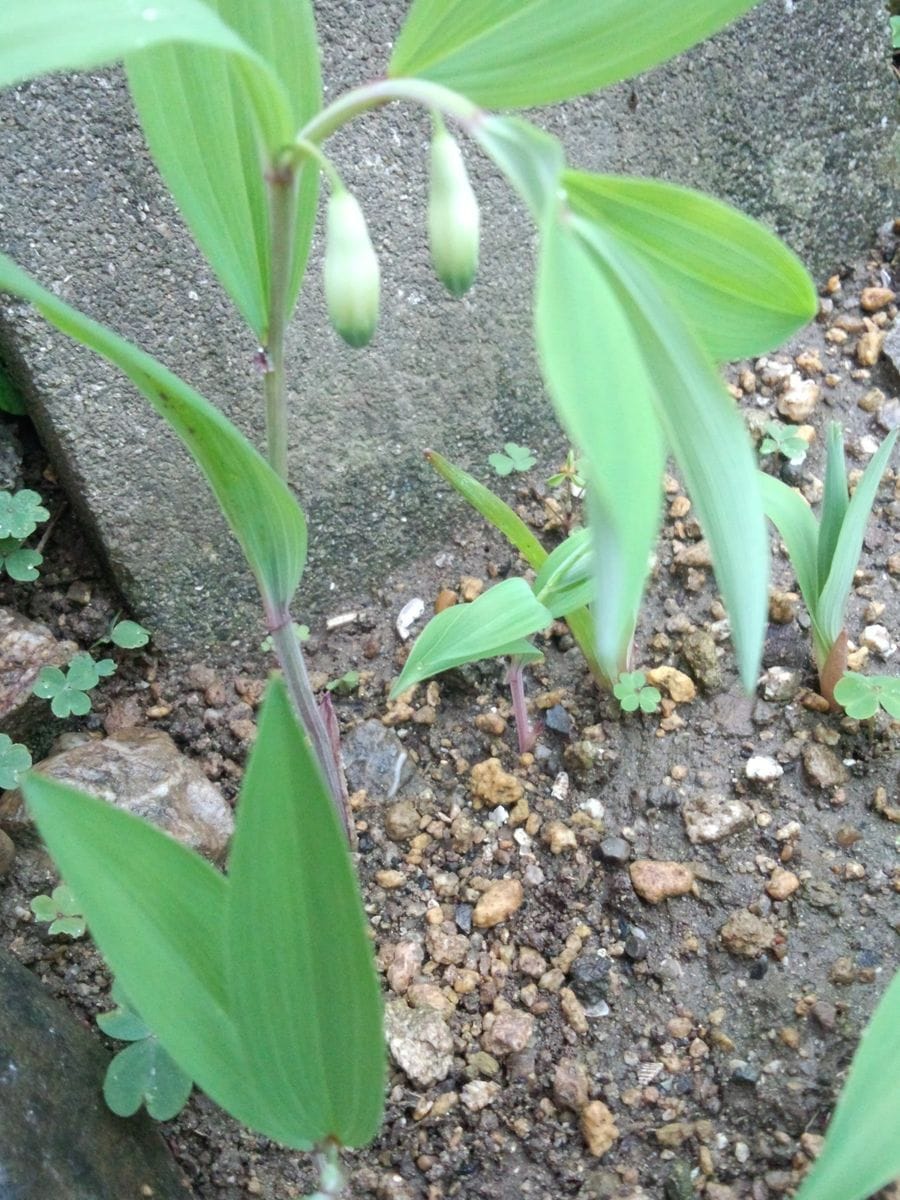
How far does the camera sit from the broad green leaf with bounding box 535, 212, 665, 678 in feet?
1.23

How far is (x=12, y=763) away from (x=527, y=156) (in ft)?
2.82

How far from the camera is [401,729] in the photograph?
1168mm

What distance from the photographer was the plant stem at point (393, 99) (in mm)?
441

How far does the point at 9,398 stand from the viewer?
A: 112 cm

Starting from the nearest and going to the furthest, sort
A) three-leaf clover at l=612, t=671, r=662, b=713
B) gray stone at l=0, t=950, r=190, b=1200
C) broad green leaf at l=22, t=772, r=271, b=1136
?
broad green leaf at l=22, t=772, r=271, b=1136, gray stone at l=0, t=950, r=190, b=1200, three-leaf clover at l=612, t=671, r=662, b=713

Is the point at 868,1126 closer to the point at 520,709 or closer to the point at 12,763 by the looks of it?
the point at 520,709

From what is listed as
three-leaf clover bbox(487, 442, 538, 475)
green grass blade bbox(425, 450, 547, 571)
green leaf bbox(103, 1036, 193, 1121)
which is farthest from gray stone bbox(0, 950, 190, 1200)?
three-leaf clover bbox(487, 442, 538, 475)

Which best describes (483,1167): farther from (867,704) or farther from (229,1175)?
(867,704)

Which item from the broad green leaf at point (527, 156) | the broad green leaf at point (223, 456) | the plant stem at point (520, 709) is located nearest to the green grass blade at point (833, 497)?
the plant stem at point (520, 709)

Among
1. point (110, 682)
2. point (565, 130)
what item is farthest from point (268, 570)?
point (565, 130)

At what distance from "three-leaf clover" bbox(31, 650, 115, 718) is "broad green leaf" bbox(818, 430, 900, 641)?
0.78 meters

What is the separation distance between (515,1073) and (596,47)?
82 cm

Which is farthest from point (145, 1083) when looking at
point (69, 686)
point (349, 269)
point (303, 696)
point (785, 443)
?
point (785, 443)

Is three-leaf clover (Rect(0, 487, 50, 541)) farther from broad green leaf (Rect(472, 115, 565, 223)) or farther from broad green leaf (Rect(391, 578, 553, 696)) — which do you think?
broad green leaf (Rect(472, 115, 565, 223))
